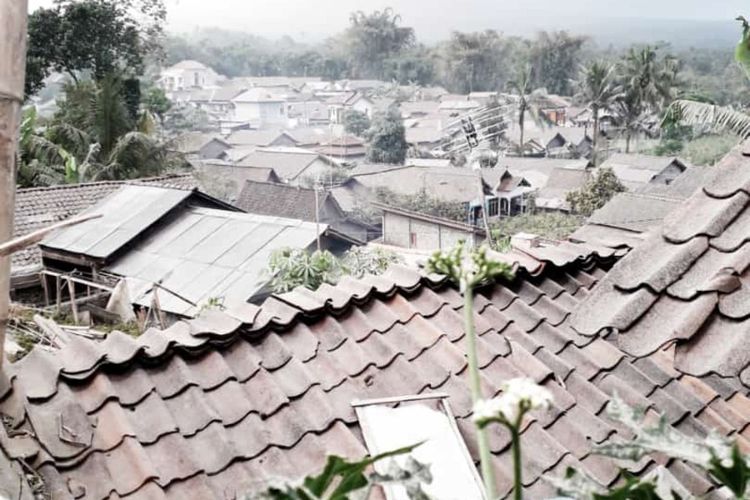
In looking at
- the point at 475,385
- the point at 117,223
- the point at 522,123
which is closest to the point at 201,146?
the point at 522,123

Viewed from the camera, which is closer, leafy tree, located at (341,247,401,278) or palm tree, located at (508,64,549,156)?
leafy tree, located at (341,247,401,278)

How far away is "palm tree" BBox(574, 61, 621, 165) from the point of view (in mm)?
10898

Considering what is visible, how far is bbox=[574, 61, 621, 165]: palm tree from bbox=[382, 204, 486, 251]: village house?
3.76 m

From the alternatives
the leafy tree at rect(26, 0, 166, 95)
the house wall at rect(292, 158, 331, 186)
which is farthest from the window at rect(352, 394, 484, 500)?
the leafy tree at rect(26, 0, 166, 95)

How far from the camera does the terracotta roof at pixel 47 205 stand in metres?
7.44

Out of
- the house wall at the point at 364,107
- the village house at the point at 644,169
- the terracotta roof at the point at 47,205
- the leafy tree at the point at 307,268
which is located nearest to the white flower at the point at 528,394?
the leafy tree at the point at 307,268

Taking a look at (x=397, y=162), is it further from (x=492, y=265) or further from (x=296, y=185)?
(x=492, y=265)

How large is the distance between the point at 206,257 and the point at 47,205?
2.42m

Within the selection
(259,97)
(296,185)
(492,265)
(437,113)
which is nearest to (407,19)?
(437,113)

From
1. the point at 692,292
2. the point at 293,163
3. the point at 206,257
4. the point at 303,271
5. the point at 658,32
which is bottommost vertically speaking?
the point at 206,257

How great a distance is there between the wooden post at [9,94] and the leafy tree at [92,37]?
11.1 meters

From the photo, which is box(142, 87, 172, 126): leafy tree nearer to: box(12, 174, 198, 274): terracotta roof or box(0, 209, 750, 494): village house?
box(12, 174, 198, 274): terracotta roof

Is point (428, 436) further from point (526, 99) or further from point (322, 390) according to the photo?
point (526, 99)

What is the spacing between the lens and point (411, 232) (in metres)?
8.38
